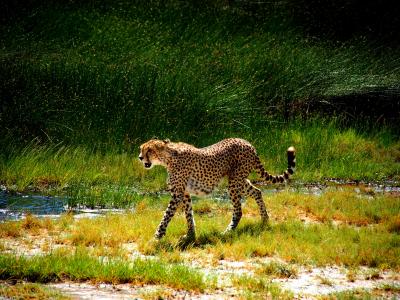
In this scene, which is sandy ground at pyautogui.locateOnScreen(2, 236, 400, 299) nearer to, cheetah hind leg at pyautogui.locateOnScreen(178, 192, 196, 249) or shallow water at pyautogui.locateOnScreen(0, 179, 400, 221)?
cheetah hind leg at pyautogui.locateOnScreen(178, 192, 196, 249)

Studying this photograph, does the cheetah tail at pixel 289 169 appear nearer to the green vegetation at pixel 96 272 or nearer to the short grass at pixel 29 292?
the green vegetation at pixel 96 272

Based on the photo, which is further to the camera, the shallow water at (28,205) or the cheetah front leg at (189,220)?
the shallow water at (28,205)

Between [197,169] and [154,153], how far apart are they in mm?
597

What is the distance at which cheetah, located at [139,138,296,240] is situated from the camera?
36.3 feet

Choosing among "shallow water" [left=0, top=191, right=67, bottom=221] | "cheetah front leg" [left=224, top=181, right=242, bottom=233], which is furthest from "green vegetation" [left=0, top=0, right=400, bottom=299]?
"shallow water" [left=0, top=191, right=67, bottom=221]

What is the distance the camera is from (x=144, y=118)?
16.8 m

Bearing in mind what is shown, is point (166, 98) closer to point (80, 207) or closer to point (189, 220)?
point (80, 207)

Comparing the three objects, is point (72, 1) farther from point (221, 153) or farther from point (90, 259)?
point (90, 259)

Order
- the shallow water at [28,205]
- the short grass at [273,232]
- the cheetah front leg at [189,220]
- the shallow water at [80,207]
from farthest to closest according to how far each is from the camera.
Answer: the shallow water at [80,207]
the shallow water at [28,205]
the cheetah front leg at [189,220]
the short grass at [273,232]

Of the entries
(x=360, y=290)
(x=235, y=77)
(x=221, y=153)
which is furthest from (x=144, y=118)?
(x=360, y=290)

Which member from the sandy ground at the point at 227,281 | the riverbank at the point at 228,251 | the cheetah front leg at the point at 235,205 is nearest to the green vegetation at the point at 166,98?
the riverbank at the point at 228,251

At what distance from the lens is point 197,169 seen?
11.2m

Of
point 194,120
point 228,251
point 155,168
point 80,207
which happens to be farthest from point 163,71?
point 228,251

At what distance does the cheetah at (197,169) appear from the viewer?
11062mm
